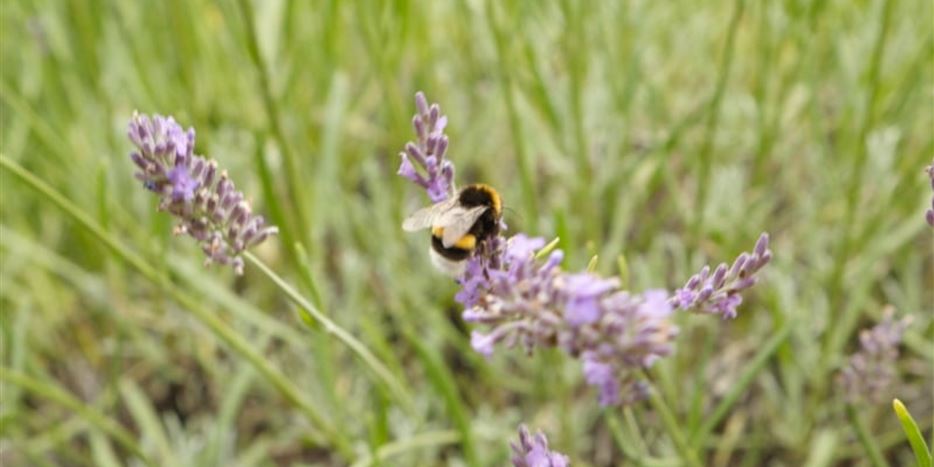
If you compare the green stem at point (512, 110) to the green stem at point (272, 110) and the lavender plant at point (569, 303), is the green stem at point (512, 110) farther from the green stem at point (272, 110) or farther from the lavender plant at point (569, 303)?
the lavender plant at point (569, 303)

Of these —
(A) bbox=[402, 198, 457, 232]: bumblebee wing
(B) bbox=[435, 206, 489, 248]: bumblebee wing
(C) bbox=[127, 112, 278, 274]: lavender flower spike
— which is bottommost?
(B) bbox=[435, 206, 489, 248]: bumblebee wing

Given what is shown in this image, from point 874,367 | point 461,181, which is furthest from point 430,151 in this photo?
point 461,181

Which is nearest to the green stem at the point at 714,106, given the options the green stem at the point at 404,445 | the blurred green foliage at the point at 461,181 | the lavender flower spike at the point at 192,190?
the blurred green foliage at the point at 461,181

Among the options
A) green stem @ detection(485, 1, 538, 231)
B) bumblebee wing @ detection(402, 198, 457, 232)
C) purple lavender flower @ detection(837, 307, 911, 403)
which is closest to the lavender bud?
bumblebee wing @ detection(402, 198, 457, 232)

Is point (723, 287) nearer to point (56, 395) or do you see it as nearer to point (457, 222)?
point (457, 222)

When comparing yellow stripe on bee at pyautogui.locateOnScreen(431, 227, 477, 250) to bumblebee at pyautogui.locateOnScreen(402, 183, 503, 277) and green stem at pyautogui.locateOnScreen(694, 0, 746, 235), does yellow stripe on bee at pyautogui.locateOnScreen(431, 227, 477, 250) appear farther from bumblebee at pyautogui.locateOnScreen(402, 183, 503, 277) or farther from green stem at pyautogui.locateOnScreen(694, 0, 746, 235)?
green stem at pyautogui.locateOnScreen(694, 0, 746, 235)
